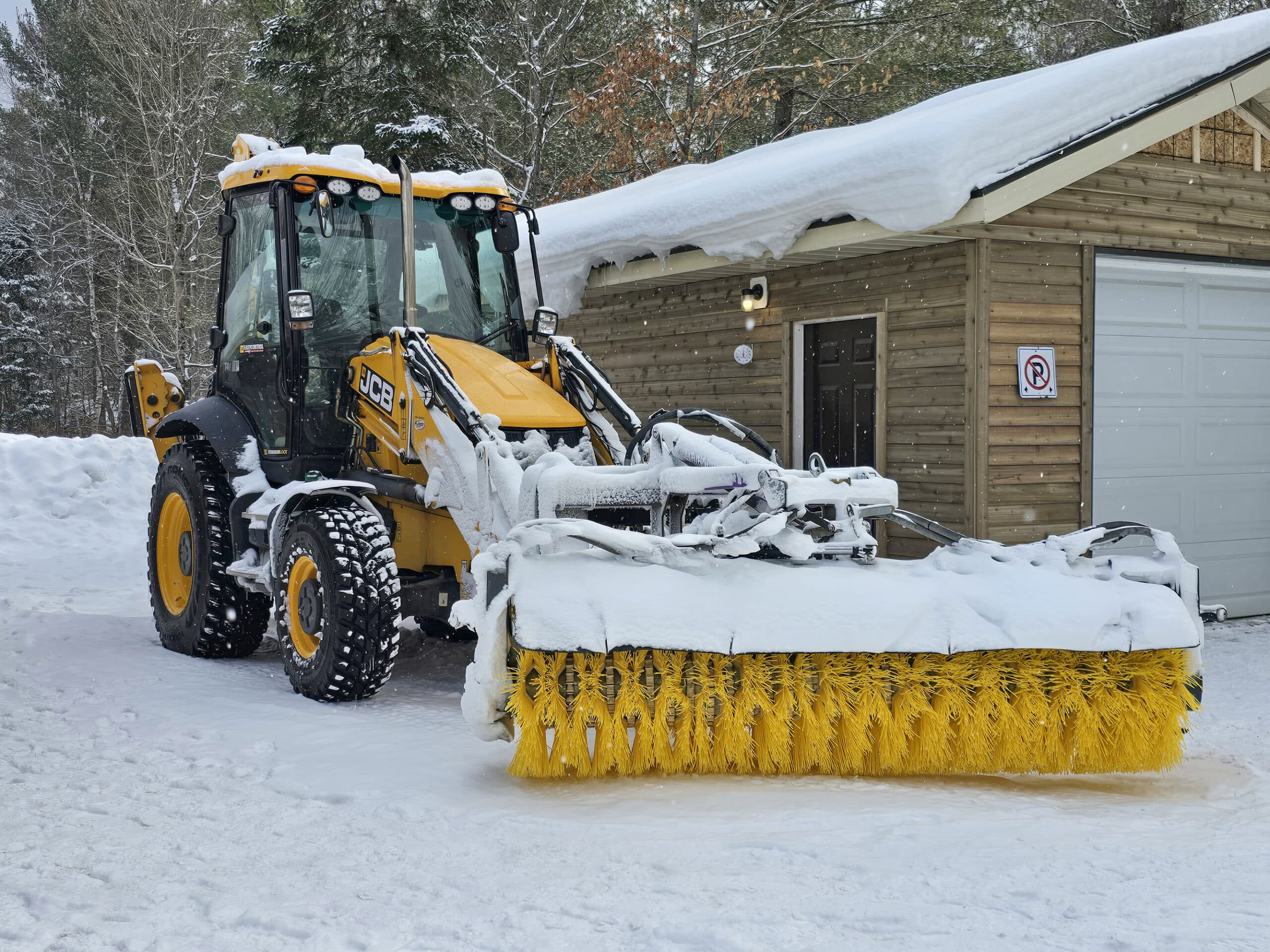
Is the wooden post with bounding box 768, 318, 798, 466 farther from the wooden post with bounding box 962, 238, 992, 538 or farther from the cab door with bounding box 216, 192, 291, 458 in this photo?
the cab door with bounding box 216, 192, 291, 458

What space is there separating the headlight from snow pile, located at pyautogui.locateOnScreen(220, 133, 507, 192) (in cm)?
306

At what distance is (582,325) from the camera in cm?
1154

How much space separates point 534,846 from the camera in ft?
12.1

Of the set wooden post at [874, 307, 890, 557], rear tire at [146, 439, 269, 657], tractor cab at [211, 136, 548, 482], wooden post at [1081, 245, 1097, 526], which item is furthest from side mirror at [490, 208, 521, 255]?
wooden post at [1081, 245, 1097, 526]

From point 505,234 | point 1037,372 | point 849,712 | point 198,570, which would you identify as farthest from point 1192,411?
point 198,570

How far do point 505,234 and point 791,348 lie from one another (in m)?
3.12

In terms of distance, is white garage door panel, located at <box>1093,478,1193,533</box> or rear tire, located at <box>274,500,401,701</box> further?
white garage door panel, located at <box>1093,478,1193,533</box>

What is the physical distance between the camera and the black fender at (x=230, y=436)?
6.64 m

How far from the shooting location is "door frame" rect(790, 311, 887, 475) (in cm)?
839

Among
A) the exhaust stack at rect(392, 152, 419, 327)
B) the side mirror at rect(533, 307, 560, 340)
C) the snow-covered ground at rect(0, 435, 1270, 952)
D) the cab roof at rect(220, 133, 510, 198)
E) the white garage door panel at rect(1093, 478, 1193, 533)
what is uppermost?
the cab roof at rect(220, 133, 510, 198)

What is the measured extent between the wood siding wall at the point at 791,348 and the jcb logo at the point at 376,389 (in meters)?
3.69

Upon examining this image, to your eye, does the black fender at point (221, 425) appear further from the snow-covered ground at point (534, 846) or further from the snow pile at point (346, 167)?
the snow-covered ground at point (534, 846)

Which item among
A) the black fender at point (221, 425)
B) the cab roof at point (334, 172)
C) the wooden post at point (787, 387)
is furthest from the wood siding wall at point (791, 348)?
the black fender at point (221, 425)

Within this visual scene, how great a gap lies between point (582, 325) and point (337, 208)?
5.18 meters
